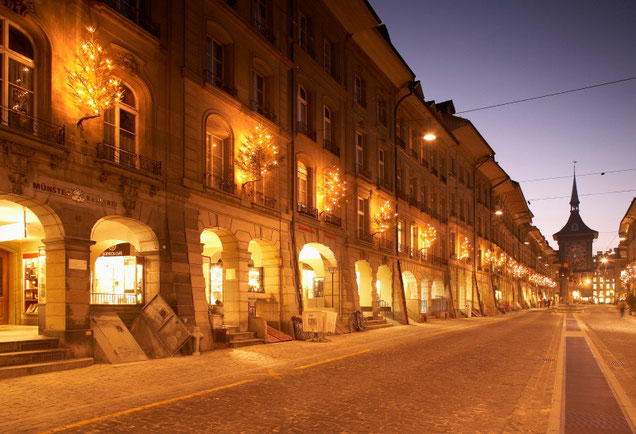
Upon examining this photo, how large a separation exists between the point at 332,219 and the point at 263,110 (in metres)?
7.27

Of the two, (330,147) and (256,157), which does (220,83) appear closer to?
(256,157)

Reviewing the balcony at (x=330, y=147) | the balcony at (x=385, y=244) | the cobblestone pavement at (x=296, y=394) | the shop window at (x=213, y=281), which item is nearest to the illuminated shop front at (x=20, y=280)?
the shop window at (x=213, y=281)

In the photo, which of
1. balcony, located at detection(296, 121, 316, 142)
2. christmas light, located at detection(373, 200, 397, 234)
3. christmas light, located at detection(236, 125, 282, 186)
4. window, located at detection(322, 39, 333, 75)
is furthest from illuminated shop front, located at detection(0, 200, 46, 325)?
christmas light, located at detection(373, 200, 397, 234)

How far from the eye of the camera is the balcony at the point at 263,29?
2259 cm

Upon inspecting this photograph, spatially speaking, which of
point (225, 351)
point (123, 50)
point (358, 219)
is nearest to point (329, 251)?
point (358, 219)

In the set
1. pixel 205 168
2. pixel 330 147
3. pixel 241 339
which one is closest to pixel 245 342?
pixel 241 339

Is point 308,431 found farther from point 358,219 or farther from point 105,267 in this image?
point 358,219

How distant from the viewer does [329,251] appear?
90.2ft

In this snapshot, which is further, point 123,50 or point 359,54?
point 359,54

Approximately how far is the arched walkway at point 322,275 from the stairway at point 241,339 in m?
7.91

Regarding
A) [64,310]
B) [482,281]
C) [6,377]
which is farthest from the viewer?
[482,281]

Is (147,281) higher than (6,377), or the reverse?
(147,281)

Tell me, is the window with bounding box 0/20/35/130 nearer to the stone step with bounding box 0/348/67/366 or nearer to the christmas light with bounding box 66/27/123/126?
the christmas light with bounding box 66/27/123/126

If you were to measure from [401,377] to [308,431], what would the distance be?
487cm
